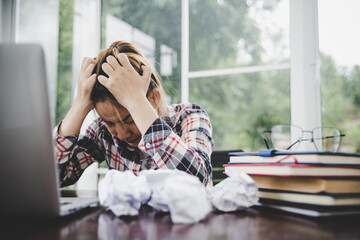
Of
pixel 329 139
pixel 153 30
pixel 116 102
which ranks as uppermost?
pixel 153 30

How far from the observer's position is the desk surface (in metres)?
0.36

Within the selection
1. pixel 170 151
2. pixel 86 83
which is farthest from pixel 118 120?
pixel 170 151

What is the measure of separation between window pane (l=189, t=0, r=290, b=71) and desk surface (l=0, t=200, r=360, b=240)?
154 centimetres

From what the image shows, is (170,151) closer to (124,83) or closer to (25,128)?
(124,83)

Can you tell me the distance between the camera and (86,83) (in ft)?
A: 2.93

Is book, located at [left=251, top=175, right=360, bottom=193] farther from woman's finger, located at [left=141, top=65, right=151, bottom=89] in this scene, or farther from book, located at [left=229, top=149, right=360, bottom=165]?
woman's finger, located at [left=141, top=65, right=151, bottom=89]

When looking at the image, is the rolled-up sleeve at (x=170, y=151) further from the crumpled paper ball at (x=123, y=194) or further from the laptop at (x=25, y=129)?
the laptop at (x=25, y=129)

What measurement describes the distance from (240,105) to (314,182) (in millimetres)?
2268

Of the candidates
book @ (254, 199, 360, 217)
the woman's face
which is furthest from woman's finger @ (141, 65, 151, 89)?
book @ (254, 199, 360, 217)

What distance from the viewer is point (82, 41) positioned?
241 cm

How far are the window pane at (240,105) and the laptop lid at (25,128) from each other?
172cm

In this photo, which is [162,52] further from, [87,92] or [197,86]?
[87,92]

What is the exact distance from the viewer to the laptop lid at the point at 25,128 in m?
→ 0.38

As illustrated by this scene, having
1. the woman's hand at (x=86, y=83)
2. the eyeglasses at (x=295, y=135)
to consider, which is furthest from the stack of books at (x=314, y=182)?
the eyeglasses at (x=295, y=135)
